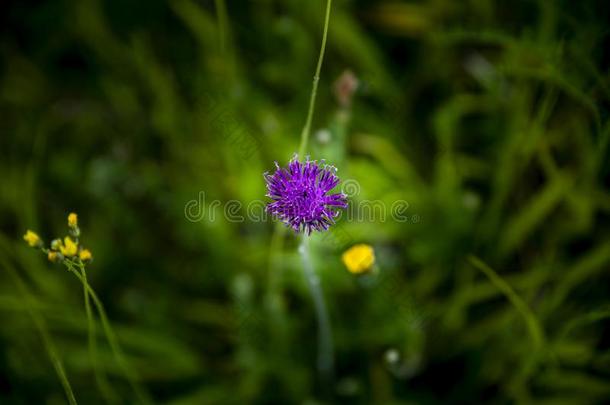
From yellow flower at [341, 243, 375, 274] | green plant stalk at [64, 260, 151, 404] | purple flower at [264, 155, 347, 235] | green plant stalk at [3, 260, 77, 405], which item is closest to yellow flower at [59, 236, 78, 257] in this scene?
green plant stalk at [64, 260, 151, 404]

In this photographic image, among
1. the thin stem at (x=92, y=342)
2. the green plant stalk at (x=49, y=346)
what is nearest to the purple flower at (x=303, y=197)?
the thin stem at (x=92, y=342)

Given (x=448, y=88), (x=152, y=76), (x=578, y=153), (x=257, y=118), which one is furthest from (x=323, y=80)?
(x=578, y=153)

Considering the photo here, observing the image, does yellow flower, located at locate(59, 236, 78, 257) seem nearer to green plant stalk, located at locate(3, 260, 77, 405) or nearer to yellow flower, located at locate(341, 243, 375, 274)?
green plant stalk, located at locate(3, 260, 77, 405)

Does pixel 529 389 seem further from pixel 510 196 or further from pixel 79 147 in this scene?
pixel 79 147

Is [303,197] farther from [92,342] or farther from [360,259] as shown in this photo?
[92,342]

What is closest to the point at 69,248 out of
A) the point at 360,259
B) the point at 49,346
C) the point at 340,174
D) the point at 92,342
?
the point at 49,346
